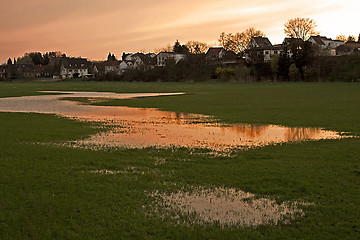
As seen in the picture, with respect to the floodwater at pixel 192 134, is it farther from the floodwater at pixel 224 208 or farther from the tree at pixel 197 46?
the tree at pixel 197 46

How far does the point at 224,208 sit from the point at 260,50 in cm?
12898

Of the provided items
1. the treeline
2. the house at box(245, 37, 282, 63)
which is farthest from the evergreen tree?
the house at box(245, 37, 282, 63)

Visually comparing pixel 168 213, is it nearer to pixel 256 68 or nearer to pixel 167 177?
pixel 167 177

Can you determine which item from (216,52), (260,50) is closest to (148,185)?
(260,50)

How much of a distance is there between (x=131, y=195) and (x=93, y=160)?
4.46 meters

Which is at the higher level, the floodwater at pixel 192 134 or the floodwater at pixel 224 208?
the floodwater at pixel 192 134

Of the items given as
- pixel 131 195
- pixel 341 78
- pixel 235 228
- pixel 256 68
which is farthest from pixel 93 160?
pixel 256 68

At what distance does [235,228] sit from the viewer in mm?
7770

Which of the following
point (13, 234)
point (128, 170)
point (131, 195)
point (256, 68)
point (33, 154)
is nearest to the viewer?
point (13, 234)

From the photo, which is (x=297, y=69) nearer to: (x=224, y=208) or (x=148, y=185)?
(x=148, y=185)

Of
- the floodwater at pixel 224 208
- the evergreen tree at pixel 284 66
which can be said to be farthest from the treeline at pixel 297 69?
the floodwater at pixel 224 208

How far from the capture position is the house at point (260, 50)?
405ft

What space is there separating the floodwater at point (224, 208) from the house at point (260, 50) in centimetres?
11647

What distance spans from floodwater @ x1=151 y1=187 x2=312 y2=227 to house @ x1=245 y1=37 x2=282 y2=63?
116 metres
